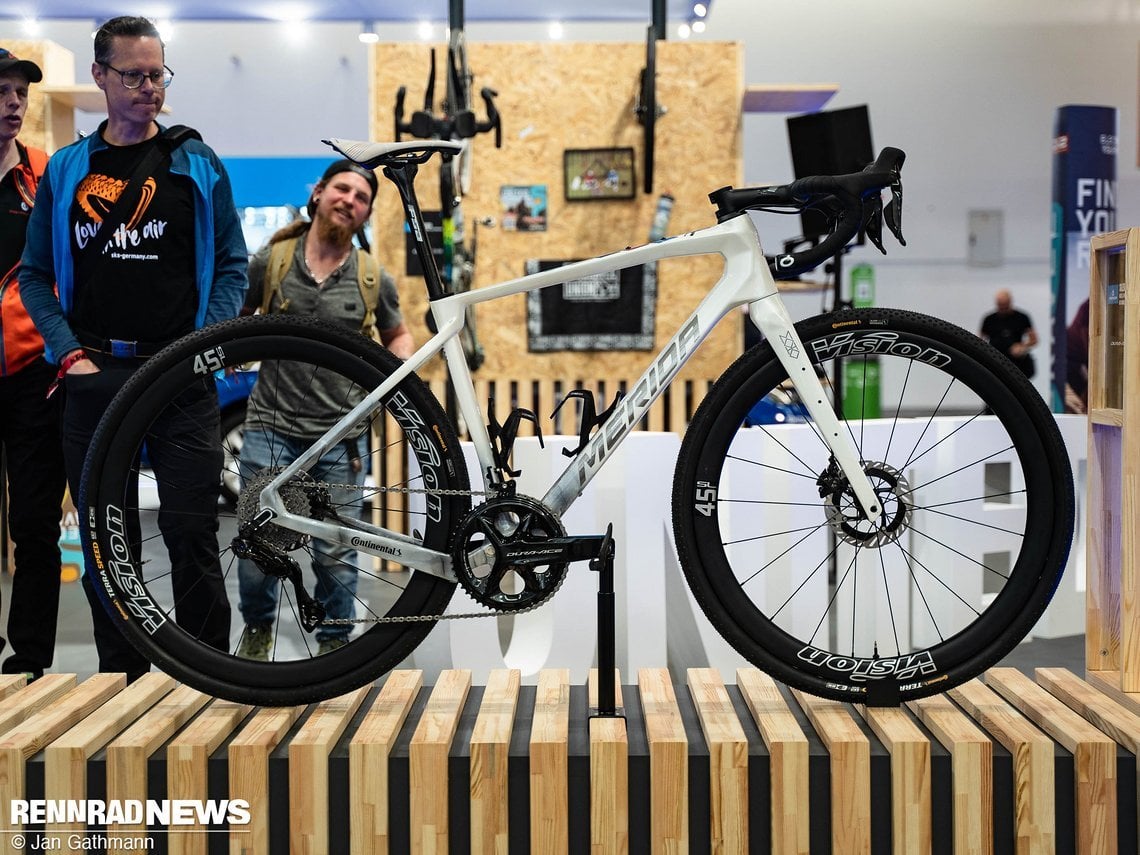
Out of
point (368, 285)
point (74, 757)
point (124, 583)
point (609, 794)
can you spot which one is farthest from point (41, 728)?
point (368, 285)

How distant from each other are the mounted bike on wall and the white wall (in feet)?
14.7

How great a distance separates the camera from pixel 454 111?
4645 millimetres

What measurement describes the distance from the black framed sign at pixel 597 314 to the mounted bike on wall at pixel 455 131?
1.25ft

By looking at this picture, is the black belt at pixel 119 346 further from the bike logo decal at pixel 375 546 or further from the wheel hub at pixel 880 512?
the wheel hub at pixel 880 512

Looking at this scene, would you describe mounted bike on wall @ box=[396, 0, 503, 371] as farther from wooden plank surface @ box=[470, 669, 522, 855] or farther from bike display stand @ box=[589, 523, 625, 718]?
wooden plank surface @ box=[470, 669, 522, 855]

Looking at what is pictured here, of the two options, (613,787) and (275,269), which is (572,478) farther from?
(275,269)

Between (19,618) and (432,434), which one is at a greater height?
(432,434)

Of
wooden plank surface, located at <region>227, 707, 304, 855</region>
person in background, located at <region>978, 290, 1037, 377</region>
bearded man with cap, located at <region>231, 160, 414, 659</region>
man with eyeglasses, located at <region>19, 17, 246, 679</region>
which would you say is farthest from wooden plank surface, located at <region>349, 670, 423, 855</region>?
person in background, located at <region>978, 290, 1037, 377</region>

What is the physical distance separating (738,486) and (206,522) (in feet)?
5.29

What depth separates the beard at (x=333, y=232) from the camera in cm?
325

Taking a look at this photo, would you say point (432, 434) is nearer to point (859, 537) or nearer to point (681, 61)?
point (859, 537)

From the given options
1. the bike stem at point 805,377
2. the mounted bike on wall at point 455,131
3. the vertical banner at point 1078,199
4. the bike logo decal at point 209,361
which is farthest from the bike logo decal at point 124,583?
the vertical banner at point 1078,199

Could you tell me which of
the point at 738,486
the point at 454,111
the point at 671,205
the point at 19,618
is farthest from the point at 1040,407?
the point at 671,205

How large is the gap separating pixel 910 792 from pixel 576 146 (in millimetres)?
4439
